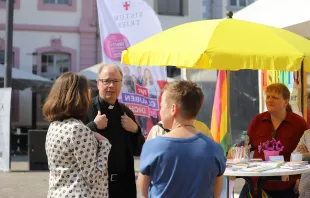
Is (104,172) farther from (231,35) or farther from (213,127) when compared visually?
(213,127)

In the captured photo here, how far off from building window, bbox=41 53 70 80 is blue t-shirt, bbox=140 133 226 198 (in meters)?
17.6

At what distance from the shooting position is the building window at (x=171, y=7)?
70.9 feet

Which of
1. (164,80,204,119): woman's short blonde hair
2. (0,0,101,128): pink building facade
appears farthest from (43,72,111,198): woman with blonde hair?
(0,0,101,128): pink building facade

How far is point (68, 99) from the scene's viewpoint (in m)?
3.39

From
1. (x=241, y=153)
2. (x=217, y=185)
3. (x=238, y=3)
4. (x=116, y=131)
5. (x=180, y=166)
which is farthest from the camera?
(x=238, y=3)

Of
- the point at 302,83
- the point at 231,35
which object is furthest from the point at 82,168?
the point at 302,83

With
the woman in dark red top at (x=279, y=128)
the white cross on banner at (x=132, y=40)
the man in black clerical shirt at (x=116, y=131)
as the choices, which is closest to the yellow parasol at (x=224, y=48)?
the woman in dark red top at (x=279, y=128)

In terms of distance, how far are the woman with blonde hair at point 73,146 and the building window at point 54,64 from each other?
56.1ft

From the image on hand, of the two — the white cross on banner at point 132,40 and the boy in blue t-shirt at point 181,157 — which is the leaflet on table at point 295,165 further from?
the white cross on banner at point 132,40

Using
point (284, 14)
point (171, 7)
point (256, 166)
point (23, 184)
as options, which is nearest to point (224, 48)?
point (256, 166)

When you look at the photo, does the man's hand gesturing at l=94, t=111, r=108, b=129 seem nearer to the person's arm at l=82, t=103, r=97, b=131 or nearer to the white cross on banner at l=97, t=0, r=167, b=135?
the person's arm at l=82, t=103, r=97, b=131

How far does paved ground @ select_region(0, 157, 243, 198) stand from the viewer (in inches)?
371

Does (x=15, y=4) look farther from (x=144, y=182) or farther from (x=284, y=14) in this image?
(x=144, y=182)

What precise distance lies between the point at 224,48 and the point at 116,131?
1158 mm
